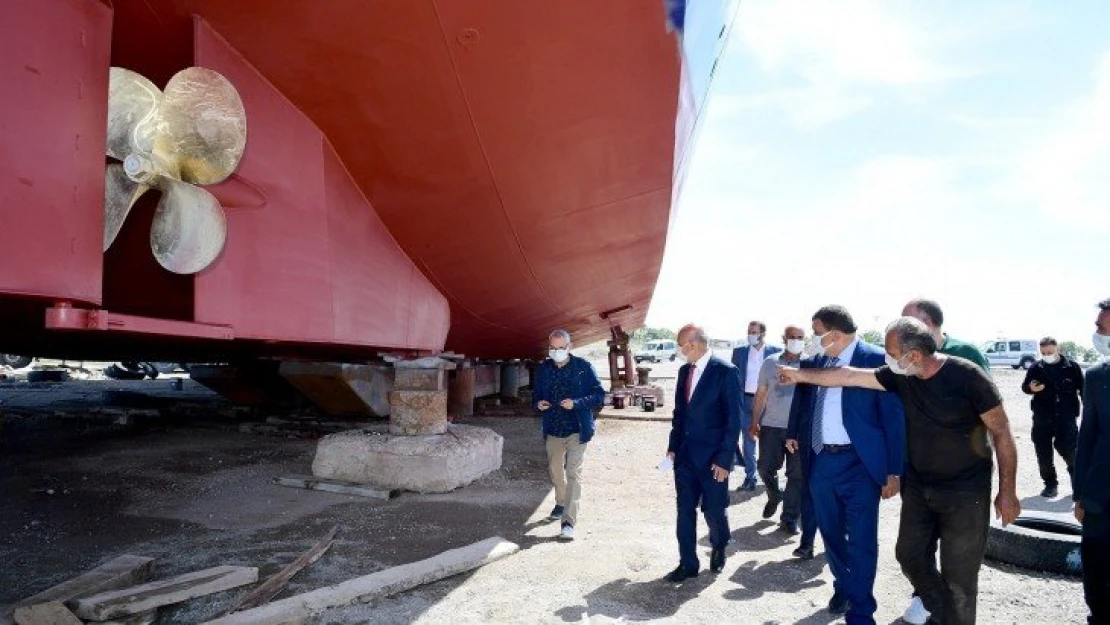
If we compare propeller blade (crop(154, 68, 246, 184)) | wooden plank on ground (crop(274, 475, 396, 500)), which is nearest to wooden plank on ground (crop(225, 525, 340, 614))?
wooden plank on ground (crop(274, 475, 396, 500))

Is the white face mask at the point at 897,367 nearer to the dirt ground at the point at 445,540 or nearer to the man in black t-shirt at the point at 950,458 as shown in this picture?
the man in black t-shirt at the point at 950,458

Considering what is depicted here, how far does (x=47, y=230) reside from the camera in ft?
7.83

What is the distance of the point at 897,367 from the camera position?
3184 mm

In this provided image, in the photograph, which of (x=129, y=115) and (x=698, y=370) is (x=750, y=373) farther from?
(x=129, y=115)

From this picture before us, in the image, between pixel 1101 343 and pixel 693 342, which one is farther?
pixel 693 342

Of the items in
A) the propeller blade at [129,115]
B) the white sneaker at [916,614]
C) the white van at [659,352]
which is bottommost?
the white sneaker at [916,614]

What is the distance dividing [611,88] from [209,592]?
11.7 feet

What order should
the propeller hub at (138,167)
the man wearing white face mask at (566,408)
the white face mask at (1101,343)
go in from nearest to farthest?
the propeller hub at (138,167) < the white face mask at (1101,343) < the man wearing white face mask at (566,408)

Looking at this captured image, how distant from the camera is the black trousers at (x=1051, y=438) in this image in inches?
262

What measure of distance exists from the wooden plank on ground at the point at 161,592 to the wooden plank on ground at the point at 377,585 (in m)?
0.38

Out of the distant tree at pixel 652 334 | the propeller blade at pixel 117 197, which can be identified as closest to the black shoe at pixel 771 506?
the propeller blade at pixel 117 197

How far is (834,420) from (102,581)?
3.77 m

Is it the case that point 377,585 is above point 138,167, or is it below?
below

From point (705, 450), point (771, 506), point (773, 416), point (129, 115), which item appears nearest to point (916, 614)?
point (705, 450)
